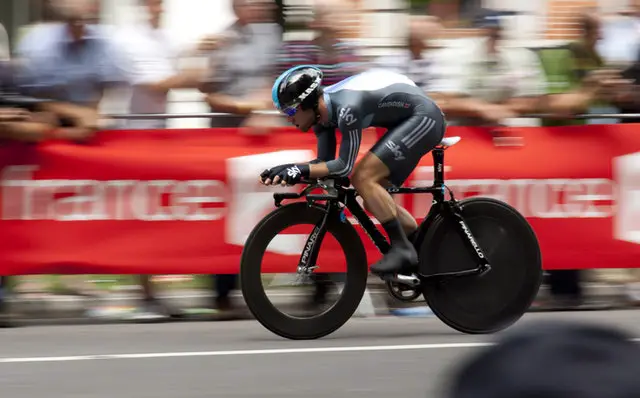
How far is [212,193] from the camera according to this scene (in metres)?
8.62

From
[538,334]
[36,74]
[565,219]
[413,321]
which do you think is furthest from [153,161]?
[538,334]

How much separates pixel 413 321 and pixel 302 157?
1400mm

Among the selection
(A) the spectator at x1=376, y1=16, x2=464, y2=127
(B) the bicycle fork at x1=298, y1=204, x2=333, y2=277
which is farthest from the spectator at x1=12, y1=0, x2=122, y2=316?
(B) the bicycle fork at x1=298, y1=204, x2=333, y2=277

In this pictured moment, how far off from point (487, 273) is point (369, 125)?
3.61ft

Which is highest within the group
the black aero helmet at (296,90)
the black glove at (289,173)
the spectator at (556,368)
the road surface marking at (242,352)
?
the spectator at (556,368)

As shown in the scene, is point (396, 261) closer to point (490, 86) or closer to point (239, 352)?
point (239, 352)

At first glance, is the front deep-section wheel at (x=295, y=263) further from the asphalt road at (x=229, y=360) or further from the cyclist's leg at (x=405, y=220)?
the cyclist's leg at (x=405, y=220)

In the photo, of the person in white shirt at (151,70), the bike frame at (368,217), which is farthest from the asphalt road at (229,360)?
the person in white shirt at (151,70)

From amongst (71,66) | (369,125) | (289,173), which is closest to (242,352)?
(289,173)

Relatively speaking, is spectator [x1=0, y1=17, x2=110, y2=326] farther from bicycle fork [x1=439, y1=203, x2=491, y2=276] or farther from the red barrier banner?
bicycle fork [x1=439, y1=203, x2=491, y2=276]

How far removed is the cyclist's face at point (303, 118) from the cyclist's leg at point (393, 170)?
0.37 m

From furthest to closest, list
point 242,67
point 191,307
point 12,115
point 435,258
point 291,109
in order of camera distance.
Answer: point 242,67 < point 191,307 < point 12,115 < point 435,258 < point 291,109

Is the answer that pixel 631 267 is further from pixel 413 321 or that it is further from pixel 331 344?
pixel 331 344

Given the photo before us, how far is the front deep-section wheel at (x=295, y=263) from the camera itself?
22.7 feet
